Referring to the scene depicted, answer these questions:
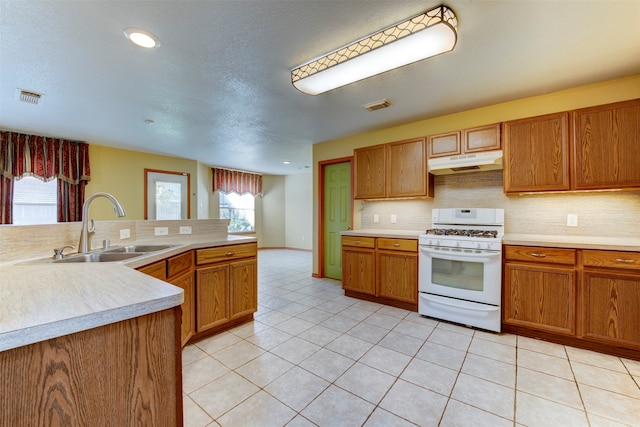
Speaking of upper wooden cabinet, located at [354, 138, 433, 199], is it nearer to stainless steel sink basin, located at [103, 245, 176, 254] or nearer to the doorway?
Answer: the doorway

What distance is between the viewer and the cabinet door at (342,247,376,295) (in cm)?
335

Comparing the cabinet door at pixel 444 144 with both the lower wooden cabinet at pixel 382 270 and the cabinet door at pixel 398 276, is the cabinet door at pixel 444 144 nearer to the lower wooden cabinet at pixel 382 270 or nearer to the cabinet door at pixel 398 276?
the lower wooden cabinet at pixel 382 270

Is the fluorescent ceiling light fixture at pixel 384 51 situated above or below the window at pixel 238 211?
above

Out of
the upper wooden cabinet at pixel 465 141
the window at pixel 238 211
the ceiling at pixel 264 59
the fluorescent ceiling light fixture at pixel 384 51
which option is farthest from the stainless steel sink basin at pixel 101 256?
the window at pixel 238 211

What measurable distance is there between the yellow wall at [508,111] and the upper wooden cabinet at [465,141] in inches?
9.8

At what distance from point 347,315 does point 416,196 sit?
166 cm

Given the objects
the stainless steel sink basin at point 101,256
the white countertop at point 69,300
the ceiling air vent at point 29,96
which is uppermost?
the ceiling air vent at point 29,96

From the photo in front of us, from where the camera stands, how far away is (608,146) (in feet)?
7.52

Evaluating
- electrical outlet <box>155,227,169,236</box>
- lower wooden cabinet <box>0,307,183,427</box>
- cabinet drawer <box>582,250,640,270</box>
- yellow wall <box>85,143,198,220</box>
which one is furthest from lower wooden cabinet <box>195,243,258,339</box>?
yellow wall <box>85,143,198,220</box>

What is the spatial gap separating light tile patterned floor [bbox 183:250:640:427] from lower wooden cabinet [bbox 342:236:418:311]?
1.29 ft

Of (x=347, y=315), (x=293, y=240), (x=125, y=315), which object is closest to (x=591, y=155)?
(x=347, y=315)

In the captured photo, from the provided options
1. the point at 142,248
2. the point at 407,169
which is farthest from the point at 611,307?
the point at 142,248

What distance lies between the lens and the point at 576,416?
150cm

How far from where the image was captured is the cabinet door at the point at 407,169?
10.6ft
